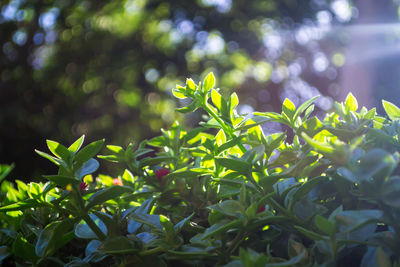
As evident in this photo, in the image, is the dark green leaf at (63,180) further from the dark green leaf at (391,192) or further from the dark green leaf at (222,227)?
the dark green leaf at (391,192)

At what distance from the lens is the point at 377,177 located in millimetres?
296

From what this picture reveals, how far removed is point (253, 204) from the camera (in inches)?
12.8

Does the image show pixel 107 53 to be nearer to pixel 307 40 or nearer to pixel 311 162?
pixel 307 40

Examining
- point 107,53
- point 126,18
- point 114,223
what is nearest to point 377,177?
point 114,223

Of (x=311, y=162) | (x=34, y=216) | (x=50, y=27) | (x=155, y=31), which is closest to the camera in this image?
(x=311, y=162)

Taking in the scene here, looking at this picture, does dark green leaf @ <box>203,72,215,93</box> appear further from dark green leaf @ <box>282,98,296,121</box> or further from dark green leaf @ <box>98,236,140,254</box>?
dark green leaf @ <box>98,236,140,254</box>

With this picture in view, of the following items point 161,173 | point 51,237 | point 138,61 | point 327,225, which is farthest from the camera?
point 138,61

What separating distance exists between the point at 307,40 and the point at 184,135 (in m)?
4.00

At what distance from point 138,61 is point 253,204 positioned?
4140mm

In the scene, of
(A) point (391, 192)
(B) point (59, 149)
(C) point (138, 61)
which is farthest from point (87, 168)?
(C) point (138, 61)

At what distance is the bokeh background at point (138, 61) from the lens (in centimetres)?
363

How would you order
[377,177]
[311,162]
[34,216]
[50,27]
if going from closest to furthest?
[377,177] < [311,162] < [34,216] < [50,27]

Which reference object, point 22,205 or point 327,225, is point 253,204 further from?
point 22,205

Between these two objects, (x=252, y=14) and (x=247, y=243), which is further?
(x=252, y=14)
